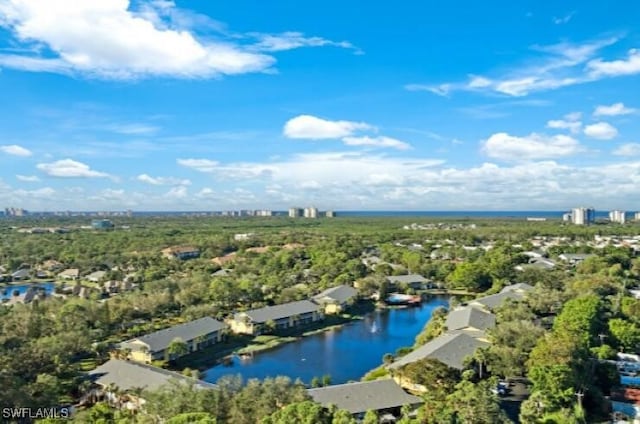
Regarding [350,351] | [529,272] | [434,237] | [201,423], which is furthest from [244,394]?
[434,237]

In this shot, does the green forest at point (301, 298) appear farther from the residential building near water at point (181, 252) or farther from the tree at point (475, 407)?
the residential building near water at point (181, 252)

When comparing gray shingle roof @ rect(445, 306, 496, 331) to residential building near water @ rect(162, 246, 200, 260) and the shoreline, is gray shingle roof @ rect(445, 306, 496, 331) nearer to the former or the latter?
the shoreline

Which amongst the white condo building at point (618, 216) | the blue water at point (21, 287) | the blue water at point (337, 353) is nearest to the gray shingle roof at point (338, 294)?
the blue water at point (337, 353)

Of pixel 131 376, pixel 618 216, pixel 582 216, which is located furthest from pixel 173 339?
pixel 618 216

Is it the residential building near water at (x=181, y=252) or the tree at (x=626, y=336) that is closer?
the tree at (x=626, y=336)

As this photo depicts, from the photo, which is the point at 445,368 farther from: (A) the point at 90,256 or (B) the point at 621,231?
(B) the point at 621,231
